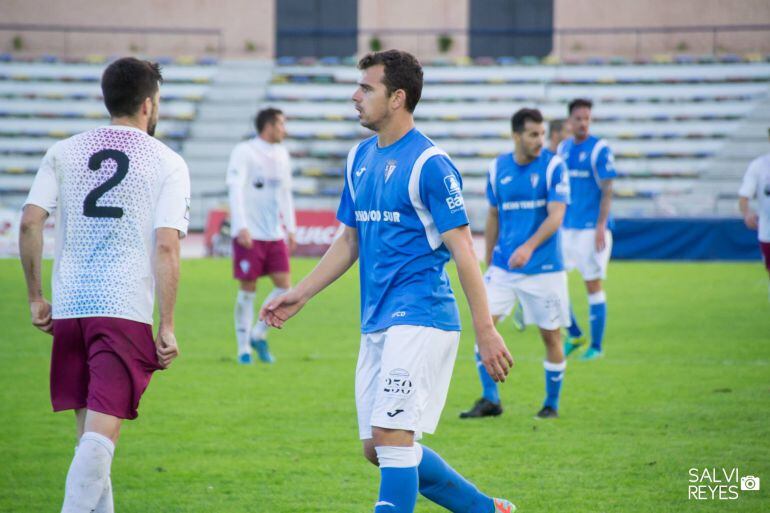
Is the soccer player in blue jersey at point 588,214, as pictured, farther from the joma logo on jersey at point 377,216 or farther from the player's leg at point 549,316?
the joma logo on jersey at point 377,216

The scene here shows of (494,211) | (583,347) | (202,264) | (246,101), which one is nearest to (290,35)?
(246,101)

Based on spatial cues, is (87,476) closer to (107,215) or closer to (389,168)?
(107,215)

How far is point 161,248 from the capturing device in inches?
180

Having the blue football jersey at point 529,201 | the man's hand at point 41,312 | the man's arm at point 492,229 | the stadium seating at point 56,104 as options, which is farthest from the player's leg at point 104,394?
the stadium seating at point 56,104

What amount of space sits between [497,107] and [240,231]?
23034mm

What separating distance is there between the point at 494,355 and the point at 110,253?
1.63m

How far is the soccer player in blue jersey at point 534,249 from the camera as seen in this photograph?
26.7 feet

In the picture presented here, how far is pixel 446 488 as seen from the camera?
496 centimetres

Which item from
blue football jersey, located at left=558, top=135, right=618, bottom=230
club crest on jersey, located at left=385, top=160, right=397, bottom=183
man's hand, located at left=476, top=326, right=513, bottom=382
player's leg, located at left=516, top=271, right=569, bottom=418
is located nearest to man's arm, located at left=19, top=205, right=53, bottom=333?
club crest on jersey, located at left=385, top=160, right=397, bottom=183

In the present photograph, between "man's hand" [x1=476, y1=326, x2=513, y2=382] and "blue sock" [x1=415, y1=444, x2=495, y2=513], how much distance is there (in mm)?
695

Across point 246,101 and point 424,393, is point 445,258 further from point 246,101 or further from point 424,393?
point 246,101

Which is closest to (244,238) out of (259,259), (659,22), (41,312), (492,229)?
(259,259)

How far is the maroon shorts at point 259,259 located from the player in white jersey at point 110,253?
6274mm

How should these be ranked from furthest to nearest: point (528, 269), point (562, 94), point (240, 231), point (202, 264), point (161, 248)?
1. point (562, 94)
2. point (202, 264)
3. point (240, 231)
4. point (528, 269)
5. point (161, 248)
